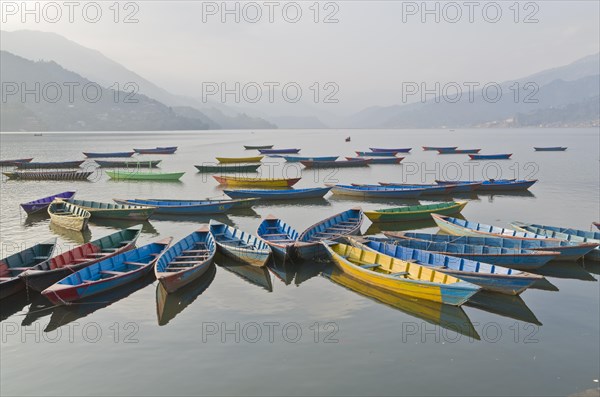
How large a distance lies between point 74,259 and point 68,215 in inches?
540

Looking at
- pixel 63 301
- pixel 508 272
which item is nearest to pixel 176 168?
pixel 63 301

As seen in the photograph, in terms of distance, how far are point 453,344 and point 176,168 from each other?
7190 cm

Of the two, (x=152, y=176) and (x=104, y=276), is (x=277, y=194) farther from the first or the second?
(x=152, y=176)

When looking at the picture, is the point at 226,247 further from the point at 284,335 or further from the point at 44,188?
the point at 44,188

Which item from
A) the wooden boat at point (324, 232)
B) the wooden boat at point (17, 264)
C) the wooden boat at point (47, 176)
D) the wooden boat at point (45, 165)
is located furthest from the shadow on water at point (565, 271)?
the wooden boat at point (45, 165)

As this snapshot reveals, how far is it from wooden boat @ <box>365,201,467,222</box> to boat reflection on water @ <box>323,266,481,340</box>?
13.0 m

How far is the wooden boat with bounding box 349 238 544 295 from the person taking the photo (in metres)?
19.0

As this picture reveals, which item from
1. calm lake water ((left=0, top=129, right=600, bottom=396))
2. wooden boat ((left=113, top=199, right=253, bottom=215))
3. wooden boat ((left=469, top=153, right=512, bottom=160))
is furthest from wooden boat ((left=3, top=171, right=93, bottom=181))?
wooden boat ((left=469, top=153, right=512, bottom=160))

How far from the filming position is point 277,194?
44469 mm

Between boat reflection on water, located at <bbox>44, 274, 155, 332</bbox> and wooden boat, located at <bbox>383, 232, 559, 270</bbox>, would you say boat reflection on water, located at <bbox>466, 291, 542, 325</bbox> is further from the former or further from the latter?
boat reflection on water, located at <bbox>44, 274, 155, 332</bbox>

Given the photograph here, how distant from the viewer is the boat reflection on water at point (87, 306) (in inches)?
710

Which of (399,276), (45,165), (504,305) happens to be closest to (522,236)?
(504,305)

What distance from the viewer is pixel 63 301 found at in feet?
61.0

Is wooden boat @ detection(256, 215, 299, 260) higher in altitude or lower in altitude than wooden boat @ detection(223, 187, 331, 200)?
lower
